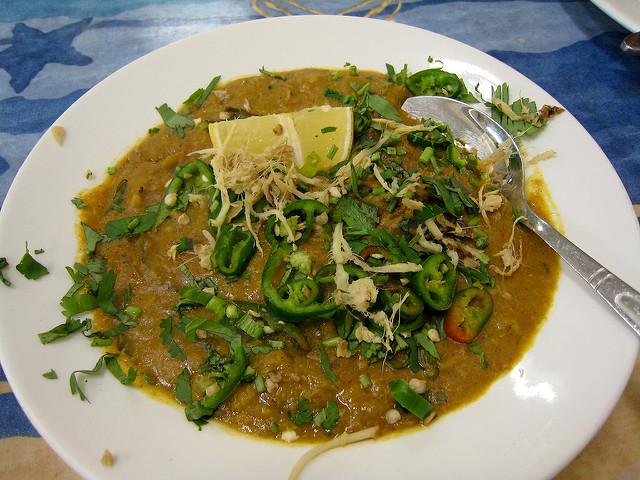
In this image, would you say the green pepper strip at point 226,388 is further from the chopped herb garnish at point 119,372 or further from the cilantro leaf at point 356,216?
the cilantro leaf at point 356,216

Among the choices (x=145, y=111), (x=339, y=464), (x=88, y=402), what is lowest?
(x=339, y=464)

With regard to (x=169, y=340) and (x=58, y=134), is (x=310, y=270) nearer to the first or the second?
(x=169, y=340)

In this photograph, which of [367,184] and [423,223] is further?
[367,184]

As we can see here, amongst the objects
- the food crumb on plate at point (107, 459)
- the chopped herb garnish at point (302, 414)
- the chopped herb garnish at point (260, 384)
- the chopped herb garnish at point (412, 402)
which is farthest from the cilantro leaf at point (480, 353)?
the food crumb on plate at point (107, 459)

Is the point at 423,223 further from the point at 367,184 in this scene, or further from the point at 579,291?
the point at 579,291

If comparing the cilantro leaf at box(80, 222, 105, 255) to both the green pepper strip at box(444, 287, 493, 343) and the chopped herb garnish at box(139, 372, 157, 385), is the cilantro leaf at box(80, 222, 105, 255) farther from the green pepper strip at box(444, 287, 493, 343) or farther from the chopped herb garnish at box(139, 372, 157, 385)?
the green pepper strip at box(444, 287, 493, 343)

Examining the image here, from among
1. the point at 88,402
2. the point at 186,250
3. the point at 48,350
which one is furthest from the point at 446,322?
the point at 48,350

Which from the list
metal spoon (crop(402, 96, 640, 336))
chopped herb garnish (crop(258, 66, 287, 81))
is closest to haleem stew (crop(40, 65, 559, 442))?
metal spoon (crop(402, 96, 640, 336))
